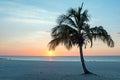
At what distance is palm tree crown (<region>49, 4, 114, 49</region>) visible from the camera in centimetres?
2377

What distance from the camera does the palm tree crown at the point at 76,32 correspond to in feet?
78.0

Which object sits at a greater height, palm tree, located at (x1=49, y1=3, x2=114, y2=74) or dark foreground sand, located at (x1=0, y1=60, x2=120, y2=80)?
palm tree, located at (x1=49, y1=3, x2=114, y2=74)

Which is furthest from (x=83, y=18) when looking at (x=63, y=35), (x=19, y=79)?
(x=19, y=79)

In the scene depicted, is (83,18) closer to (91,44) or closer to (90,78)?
(91,44)

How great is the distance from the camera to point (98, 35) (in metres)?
24.2

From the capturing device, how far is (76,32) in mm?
24109

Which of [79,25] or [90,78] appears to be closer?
[90,78]

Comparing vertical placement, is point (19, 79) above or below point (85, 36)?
below

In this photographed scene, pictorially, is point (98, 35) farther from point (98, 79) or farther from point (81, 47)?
point (98, 79)

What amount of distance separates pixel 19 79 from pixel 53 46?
5.07 metres

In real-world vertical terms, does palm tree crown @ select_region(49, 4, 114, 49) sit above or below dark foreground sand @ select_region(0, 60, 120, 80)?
above

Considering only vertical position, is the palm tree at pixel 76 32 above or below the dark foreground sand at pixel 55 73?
above

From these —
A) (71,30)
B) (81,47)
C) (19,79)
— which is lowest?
(19,79)

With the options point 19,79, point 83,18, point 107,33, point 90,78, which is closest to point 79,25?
→ point 83,18
